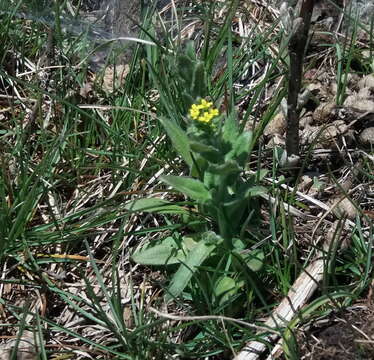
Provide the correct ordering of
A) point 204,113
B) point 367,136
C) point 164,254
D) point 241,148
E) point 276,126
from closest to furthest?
point 204,113 < point 241,148 < point 164,254 < point 367,136 < point 276,126

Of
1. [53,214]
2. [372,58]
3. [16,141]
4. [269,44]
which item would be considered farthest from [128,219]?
[372,58]

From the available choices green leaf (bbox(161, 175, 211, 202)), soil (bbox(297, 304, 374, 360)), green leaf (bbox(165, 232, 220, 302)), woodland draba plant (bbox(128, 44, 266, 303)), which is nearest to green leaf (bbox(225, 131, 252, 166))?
woodland draba plant (bbox(128, 44, 266, 303))

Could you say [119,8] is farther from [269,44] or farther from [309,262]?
[309,262]

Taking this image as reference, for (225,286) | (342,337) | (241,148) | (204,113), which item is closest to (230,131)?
(241,148)

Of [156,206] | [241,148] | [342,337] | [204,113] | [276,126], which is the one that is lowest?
[342,337]

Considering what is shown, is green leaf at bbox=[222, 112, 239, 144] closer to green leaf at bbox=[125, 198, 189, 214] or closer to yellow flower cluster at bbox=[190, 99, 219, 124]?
yellow flower cluster at bbox=[190, 99, 219, 124]

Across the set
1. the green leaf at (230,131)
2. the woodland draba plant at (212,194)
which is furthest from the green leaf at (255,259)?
the green leaf at (230,131)

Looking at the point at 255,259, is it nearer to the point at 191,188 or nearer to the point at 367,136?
the point at 191,188
